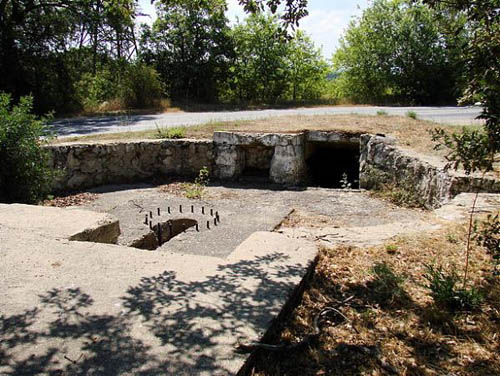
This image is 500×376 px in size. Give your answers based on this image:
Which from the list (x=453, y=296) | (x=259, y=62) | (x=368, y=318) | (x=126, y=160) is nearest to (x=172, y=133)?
(x=126, y=160)

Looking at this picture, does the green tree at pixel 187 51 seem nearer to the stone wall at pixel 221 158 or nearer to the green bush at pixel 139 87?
the green bush at pixel 139 87

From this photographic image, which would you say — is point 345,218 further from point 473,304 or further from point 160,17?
point 160,17

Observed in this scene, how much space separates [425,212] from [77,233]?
15.7ft

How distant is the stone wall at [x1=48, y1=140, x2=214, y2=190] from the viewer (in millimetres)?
7773

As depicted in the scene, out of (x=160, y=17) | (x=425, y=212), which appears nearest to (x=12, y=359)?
(x=425, y=212)

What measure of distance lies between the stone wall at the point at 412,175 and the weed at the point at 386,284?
2.12 metres

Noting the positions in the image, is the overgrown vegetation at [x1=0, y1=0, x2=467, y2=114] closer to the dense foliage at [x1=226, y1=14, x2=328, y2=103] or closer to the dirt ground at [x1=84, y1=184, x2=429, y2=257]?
the dense foliage at [x1=226, y1=14, x2=328, y2=103]

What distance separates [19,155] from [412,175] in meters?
5.88

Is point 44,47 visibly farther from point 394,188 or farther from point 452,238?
point 452,238

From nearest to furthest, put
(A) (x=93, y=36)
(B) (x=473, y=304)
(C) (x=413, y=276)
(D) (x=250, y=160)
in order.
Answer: (B) (x=473, y=304) < (C) (x=413, y=276) < (D) (x=250, y=160) < (A) (x=93, y=36)

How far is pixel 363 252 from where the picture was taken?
381cm

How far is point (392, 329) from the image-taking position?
257 centimetres

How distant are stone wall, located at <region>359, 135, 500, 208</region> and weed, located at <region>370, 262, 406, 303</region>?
2.12 m

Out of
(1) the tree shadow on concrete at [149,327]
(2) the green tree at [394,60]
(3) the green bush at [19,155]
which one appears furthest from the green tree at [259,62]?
(1) the tree shadow on concrete at [149,327]
